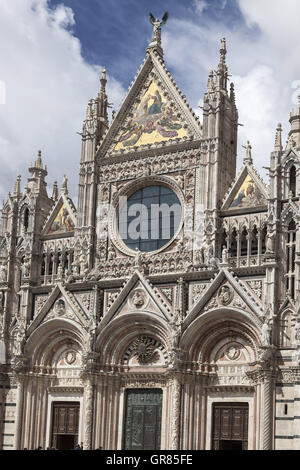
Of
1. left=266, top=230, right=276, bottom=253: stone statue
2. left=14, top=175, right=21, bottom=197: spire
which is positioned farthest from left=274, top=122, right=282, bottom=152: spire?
left=14, top=175, right=21, bottom=197: spire

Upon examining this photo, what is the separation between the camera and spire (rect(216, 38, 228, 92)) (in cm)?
3509

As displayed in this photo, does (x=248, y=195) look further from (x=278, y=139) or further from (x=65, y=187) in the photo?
(x=65, y=187)

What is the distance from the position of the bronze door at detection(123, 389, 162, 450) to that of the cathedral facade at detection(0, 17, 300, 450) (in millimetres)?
57

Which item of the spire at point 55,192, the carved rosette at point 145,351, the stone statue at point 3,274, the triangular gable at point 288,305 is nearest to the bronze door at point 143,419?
the carved rosette at point 145,351

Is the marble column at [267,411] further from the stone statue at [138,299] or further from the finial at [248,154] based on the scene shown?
the finial at [248,154]

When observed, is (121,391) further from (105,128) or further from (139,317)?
(105,128)

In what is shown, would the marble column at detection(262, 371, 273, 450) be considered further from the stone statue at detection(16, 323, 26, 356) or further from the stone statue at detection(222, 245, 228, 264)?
the stone statue at detection(16, 323, 26, 356)

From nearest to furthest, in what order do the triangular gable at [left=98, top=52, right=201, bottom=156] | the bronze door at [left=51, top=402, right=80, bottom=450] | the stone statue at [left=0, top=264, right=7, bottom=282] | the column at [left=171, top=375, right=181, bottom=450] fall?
the column at [left=171, top=375, right=181, bottom=450] < the bronze door at [left=51, top=402, right=80, bottom=450] < the triangular gable at [left=98, top=52, right=201, bottom=156] < the stone statue at [left=0, top=264, right=7, bottom=282]

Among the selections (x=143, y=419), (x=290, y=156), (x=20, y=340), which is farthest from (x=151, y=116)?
(x=143, y=419)

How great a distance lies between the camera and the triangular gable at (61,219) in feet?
123

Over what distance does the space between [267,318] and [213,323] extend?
252 centimetres

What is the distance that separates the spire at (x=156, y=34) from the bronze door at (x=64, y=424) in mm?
16486

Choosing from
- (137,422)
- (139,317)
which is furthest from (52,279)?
(137,422)
